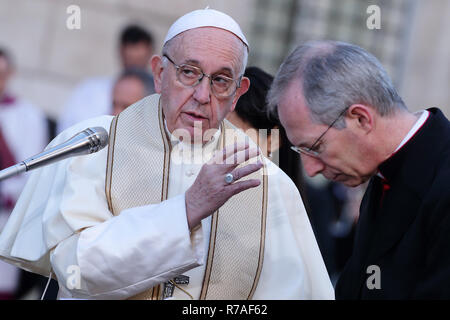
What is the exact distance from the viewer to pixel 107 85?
621cm

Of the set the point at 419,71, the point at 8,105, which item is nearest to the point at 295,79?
the point at 8,105

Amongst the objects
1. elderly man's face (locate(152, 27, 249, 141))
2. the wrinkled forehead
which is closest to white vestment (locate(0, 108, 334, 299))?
elderly man's face (locate(152, 27, 249, 141))

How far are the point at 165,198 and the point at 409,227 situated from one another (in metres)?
1.08

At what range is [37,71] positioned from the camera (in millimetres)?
7391

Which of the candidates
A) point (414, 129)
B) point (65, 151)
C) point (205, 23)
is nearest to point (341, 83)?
point (414, 129)

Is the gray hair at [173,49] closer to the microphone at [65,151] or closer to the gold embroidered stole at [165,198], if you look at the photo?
the gold embroidered stole at [165,198]

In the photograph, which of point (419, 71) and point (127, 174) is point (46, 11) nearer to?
point (127, 174)

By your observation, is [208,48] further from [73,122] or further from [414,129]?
[73,122]

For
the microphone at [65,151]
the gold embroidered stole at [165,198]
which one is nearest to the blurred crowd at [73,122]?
the gold embroidered stole at [165,198]

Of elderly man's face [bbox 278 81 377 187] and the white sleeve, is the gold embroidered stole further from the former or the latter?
elderly man's face [bbox 278 81 377 187]

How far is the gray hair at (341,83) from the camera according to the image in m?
2.92

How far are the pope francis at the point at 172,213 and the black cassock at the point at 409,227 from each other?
0.39 meters

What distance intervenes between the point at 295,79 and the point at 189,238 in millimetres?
766

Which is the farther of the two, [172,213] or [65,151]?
[172,213]
